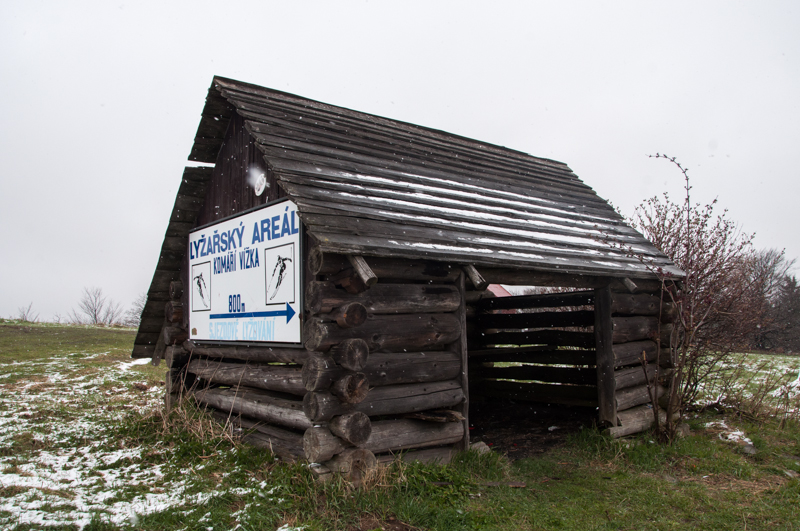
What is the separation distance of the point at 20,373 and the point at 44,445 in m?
5.41

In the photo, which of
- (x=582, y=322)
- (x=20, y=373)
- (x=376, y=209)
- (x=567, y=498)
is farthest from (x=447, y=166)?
(x=20, y=373)

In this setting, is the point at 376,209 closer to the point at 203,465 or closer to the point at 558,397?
the point at 203,465

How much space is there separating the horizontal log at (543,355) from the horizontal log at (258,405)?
141 inches

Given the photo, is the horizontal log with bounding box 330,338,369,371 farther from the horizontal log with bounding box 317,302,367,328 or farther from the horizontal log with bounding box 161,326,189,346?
the horizontal log with bounding box 161,326,189,346

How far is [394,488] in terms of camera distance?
4.80 meters

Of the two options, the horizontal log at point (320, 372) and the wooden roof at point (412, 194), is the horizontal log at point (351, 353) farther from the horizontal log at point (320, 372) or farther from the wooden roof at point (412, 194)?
the wooden roof at point (412, 194)

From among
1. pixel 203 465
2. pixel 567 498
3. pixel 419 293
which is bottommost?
pixel 567 498

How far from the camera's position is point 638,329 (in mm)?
8023

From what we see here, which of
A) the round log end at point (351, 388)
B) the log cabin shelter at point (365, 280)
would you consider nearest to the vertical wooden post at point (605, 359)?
the log cabin shelter at point (365, 280)

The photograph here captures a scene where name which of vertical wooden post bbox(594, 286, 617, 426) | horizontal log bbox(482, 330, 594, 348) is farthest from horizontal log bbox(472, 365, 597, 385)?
vertical wooden post bbox(594, 286, 617, 426)

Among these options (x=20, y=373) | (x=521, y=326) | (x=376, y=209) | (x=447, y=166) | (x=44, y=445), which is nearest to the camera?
(x=376, y=209)

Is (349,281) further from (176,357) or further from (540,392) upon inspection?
(540,392)

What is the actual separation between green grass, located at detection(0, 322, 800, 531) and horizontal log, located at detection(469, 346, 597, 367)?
1672mm

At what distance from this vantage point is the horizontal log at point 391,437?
4.82 meters
